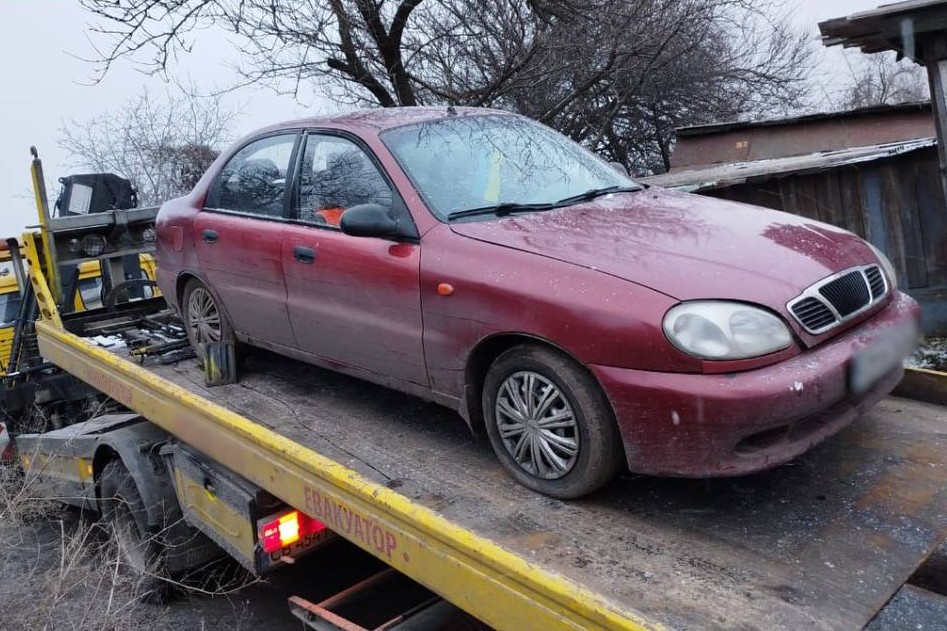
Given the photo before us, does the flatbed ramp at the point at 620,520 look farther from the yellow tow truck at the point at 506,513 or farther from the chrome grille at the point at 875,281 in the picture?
the chrome grille at the point at 875,281

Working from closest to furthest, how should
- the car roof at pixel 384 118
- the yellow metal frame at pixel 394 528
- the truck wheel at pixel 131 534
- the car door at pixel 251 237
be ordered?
the yellow metal frame at pixel 394 528
the car roof at pixel 384 118
the car door at pixel 251 237
the truck wheel at pixel 131 534

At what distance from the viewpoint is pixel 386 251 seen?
3.55 meters

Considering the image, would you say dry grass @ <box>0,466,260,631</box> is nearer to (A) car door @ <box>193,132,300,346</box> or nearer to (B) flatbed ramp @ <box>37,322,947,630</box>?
(B) flatbed ramp @ <box>37,322,947,630</box>

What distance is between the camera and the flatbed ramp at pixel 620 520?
234 cm

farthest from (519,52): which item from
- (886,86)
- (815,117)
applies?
(886,86)

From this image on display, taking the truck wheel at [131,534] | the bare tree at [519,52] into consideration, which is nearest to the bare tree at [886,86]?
the bare tree at [519,52]

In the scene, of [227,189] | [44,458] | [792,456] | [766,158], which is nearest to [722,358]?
[792,456]

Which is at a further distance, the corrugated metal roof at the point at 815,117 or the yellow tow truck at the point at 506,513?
the corrugated metal roof at the point at 815,117

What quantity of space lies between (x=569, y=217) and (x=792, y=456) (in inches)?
→ 52.5

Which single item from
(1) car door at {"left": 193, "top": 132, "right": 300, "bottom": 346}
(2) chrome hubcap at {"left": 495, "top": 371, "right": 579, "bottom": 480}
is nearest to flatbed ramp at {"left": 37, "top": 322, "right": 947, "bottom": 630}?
(2) chrome hubcap at {"left": 495, "top": 371, "right": 579, "bottom": 480}

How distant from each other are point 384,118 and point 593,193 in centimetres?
115

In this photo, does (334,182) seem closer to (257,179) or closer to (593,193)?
(257,179)

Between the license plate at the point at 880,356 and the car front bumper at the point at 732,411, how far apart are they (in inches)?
1.2

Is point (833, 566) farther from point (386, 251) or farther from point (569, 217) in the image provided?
point (386, 251)
